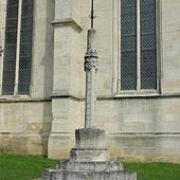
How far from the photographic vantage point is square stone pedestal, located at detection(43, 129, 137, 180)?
8.04 meters

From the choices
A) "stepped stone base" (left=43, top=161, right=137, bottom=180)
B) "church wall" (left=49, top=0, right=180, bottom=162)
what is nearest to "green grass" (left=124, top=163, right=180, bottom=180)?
"church wall" (left=49, top=0, right=180, bottom=162)

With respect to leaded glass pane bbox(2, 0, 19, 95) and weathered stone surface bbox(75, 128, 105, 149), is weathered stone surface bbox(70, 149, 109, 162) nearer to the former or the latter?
weathered stone surface bbox(75, 128, 105, 149)

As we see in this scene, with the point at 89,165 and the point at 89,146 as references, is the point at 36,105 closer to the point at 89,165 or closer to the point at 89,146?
the point at 89,146

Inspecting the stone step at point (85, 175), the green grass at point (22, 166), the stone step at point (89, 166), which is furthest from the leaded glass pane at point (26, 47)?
the stone step at point (85, 175)

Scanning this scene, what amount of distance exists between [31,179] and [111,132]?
5.98m

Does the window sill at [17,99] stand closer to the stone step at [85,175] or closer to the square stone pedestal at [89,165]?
the square stone pedestal at [89,165]

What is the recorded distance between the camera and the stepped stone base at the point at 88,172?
798 centimetres

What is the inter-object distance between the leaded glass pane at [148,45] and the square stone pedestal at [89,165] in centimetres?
769

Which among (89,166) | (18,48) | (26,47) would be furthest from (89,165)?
(18,48)

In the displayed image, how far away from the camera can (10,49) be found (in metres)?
18.4

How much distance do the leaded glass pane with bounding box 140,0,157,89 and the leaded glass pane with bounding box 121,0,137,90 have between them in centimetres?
38

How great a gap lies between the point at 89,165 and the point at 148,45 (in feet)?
29.5

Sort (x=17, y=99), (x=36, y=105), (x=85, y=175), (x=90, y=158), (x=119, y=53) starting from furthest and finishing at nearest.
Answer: (x=17, y=99) < (x=36, y=105) < (x=119, y=53) < (x=90, y=158) < (x=85, y=175)

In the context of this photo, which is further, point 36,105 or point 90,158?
point 36,105
